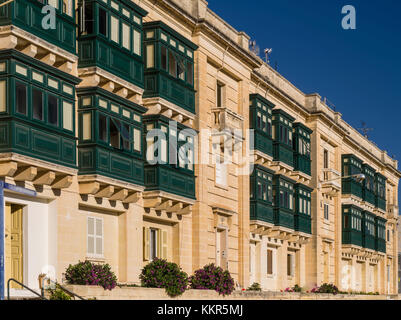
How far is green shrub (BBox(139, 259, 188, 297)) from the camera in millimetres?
28453

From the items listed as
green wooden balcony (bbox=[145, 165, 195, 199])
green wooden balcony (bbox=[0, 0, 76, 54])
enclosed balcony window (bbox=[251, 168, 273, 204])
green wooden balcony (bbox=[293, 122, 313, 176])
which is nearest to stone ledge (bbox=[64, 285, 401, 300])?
green wooden balcony (bbox=[145, 165, 195, 199])

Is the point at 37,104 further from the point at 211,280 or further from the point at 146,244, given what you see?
the point at 211,280

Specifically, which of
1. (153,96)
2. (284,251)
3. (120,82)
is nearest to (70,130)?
(120,82)

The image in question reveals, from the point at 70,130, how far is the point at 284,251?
23823mm

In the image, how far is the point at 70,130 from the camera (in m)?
25.0

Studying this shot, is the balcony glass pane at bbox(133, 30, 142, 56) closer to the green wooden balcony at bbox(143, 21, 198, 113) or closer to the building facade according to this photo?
the building facade

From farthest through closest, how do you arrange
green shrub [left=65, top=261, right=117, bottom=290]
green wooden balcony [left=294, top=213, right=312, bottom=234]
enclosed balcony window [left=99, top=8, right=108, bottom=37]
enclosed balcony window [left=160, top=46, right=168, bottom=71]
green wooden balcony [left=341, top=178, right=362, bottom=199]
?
green wooden balcony [left=341, top=178, right=362, bottom=199]
green wooden balcony [left=294, top=213, right=312, bottom=234]
enclosed balcony window [left=160, top=46, right=168, bottom=71]
enclosed balcony window [left=99, top=8, right=108, bottom=37]
green shrub [left=65, top=261, right=117, bottom=290]

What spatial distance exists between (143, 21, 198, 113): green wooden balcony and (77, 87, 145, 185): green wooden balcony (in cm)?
231

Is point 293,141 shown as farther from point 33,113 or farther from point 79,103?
point 33,113

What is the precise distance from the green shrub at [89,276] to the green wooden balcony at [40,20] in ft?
23.0

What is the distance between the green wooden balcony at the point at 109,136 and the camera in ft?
86.2

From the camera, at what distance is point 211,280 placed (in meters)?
32.1

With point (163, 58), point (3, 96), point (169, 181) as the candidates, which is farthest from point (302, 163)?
point (3, 96)

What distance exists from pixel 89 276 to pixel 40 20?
804cm
